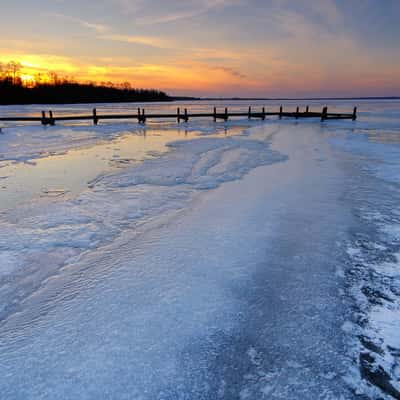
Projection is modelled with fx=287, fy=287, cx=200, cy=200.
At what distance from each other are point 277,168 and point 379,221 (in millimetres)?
4242

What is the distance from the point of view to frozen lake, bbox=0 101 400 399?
6.98 ft

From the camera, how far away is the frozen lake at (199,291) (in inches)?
83.8

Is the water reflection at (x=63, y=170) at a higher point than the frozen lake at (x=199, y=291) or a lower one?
higher

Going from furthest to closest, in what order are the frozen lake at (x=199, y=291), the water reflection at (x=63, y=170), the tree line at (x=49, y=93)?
1. the tree line at (x=49, y=93)
2. the water reflection at (x=63, y=170)
3. the frozen lake at (x=199, y=291)

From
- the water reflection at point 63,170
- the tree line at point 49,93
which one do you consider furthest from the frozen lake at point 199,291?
the tree line at point 49,93

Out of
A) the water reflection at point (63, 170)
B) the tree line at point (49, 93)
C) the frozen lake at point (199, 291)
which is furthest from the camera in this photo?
the tree line at point (49, 93)

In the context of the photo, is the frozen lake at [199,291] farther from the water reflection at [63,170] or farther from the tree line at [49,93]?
the tree line at [49,93]

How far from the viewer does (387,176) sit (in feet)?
26.5

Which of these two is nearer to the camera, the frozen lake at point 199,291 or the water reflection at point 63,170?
the frozen lake at point 199,291

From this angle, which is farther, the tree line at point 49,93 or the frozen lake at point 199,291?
the tree line at point 49,93

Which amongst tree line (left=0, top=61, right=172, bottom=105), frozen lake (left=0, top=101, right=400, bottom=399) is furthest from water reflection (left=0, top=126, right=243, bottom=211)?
tree line (left=0, top=61, right=172, bottom=105)

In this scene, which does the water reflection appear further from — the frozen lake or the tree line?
the tree line

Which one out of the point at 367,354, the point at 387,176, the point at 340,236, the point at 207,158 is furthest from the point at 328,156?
the point at 367,354

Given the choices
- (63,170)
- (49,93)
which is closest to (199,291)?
(63,170)
